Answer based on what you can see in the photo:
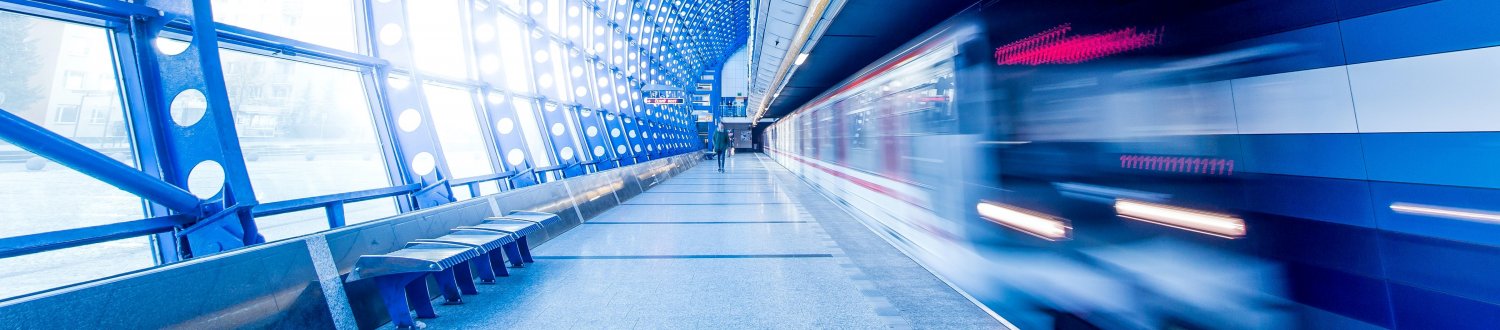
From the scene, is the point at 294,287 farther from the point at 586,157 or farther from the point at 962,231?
the point at 586,157

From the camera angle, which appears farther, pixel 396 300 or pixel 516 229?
pixel 516 229

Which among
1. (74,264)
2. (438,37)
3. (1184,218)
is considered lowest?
(1184,218)

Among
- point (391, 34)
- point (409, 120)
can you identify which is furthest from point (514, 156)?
point (391, 34)

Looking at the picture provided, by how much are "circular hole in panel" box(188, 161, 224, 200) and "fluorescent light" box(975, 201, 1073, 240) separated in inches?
189

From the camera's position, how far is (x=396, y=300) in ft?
11.1

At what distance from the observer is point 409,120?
246 inches

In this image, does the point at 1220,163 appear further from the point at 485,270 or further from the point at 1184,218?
the point at 485,270

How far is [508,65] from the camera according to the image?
10070mm

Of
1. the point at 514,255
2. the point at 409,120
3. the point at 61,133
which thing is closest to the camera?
the point at 61,133

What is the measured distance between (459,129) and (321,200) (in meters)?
3.96

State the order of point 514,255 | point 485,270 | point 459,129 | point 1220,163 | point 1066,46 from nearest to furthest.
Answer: point 1220,163, point 1066,46, point 485,270, point 514,255, point 459,129

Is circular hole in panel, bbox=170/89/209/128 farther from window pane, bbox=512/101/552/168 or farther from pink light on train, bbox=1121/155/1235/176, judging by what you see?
window pane, bbox=512/101/552/168

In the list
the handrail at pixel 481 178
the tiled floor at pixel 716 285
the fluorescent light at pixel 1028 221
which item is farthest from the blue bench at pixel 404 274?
the fluorescent light at pixel 1028 221

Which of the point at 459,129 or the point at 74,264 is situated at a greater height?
the point at 459,129
